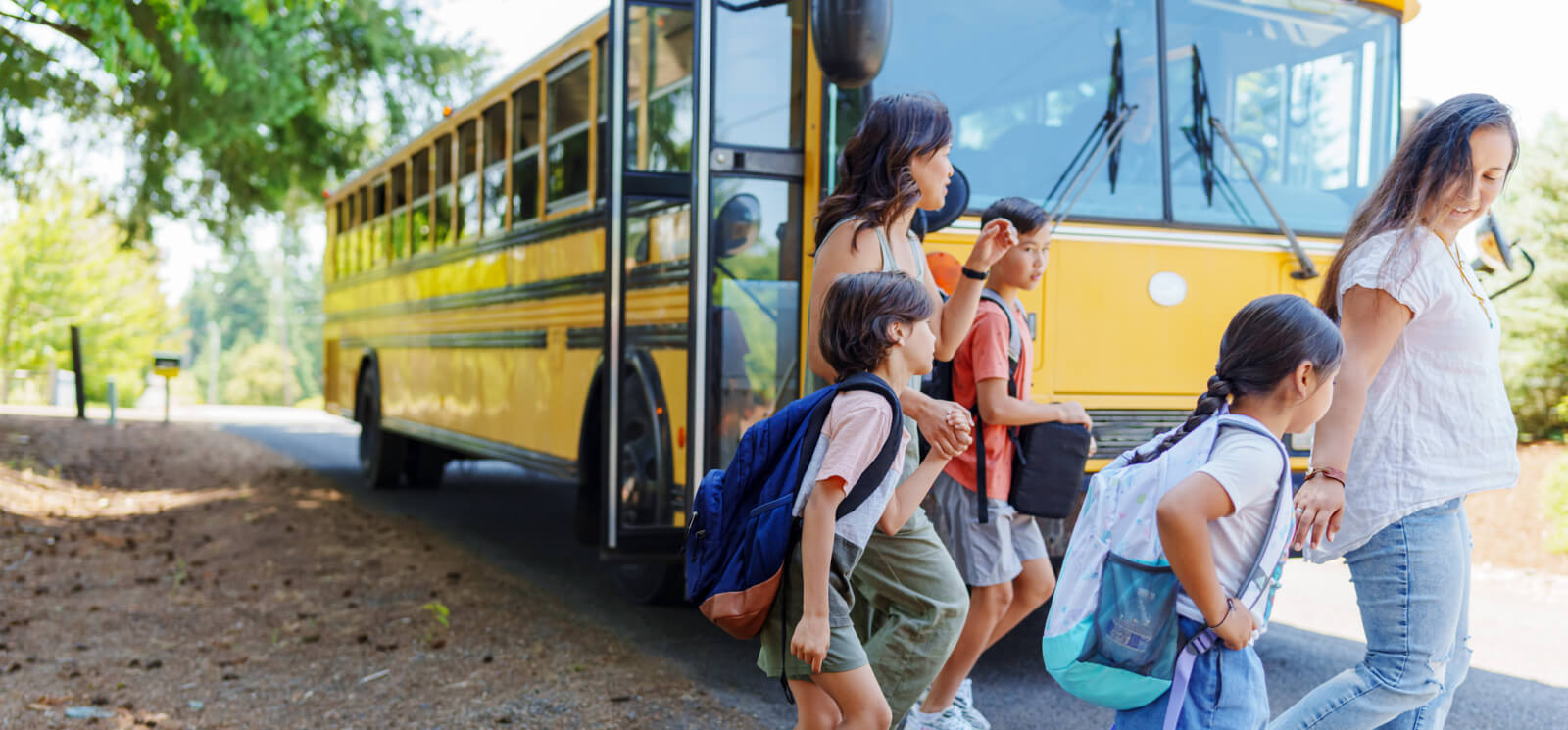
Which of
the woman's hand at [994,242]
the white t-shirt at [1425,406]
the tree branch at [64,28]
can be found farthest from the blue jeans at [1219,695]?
the tree branch at [64,28]

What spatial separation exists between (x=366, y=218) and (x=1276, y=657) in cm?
A: 843

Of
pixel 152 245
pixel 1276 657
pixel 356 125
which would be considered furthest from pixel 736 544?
pixel 152 245

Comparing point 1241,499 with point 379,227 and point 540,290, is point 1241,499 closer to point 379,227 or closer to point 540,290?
point 540,290

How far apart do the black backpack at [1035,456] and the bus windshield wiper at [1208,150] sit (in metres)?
1.41

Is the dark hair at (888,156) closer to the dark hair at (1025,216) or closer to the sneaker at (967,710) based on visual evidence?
the dark hair at (1025,216)

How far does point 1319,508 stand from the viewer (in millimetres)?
2521

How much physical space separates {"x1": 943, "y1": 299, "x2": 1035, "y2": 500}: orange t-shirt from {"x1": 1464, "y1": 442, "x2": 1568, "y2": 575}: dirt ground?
4.41m

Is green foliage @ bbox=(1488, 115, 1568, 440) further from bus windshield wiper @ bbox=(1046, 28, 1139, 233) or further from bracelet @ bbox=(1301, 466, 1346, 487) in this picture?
bracelet @ bbox=(1301, 466, 1346, 487)

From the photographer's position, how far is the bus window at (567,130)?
6.14m

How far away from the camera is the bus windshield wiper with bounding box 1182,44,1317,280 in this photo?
453cm

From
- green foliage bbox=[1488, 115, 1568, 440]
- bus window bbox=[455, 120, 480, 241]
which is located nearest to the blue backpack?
bus window bbox=[455, 120, 480, 241]

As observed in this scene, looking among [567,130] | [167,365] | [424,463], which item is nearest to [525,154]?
[567,130]

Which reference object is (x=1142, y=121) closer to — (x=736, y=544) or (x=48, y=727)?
(x=736, y=544)

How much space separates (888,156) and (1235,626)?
1264 millimetres
